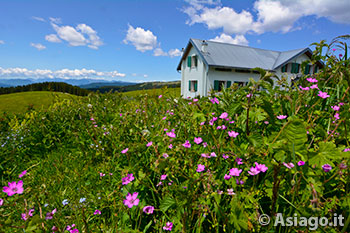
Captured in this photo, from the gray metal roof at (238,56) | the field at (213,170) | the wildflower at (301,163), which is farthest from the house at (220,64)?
the wildflower at (301,163)

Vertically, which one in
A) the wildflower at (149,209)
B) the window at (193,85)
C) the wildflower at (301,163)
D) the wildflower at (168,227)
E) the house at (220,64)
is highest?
the house at (220,64)

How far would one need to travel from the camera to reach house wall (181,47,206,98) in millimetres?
21953

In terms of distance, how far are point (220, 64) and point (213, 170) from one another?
2154 cm

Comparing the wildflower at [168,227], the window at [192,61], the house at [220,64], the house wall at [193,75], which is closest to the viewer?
the wildflower at [168,227]

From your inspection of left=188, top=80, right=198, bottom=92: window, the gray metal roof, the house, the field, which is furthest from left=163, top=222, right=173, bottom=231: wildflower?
left=188, top=80, right=198, bottom=92: window

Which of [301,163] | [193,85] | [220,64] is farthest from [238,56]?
[301,163]

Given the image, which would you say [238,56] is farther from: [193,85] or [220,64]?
[193,85]

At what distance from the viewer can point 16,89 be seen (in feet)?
178

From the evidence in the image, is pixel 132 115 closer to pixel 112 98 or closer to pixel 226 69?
pixel 112 98

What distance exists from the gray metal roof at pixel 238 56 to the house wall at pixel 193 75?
920 millimetres

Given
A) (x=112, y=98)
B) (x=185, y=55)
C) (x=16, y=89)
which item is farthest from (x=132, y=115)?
(x=16, y=89)

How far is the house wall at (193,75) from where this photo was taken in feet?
72.0

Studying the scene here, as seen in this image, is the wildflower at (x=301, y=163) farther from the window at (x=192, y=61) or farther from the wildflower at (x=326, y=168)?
the window at (x=192, y=61)

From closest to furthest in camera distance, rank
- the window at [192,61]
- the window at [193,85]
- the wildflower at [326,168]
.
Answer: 1. the wildflower at [326,168]
2. the window at [192,61]
3. the window at [193,85]
